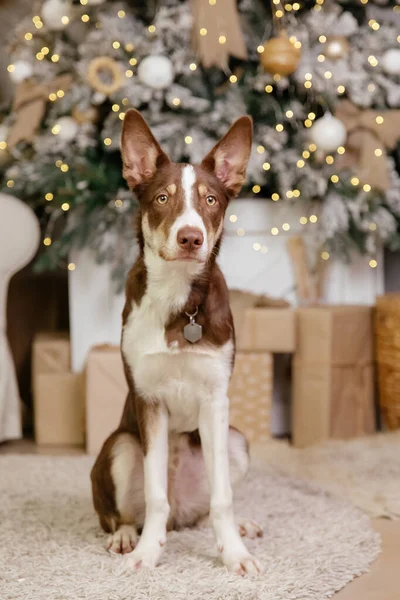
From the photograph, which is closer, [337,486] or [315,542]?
[315,542]

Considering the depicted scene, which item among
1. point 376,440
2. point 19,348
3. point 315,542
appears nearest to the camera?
point 315,542

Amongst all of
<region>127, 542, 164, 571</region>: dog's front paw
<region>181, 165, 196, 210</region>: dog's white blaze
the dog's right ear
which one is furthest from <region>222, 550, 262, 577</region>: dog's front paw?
the dog's right ear

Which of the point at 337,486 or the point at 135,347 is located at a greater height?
the point at 135,347

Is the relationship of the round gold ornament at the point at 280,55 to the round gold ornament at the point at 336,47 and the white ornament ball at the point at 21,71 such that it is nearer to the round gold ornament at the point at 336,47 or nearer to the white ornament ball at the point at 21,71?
the round gold ornament at the point at 336,47

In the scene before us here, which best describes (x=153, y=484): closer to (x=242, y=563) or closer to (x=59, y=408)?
(x=242, y=563)

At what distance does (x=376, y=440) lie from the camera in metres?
3.16

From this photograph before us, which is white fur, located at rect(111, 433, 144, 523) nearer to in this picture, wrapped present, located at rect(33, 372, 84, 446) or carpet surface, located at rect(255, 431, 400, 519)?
carpet surface, located at rect(255, 431, 400, 519)

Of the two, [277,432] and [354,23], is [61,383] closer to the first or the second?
[277,432]

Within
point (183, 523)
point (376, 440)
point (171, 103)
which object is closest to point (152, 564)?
point (183, 523)

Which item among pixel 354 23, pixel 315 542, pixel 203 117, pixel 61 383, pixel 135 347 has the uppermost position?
pixel 354 23

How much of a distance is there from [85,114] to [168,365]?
72.5 inches

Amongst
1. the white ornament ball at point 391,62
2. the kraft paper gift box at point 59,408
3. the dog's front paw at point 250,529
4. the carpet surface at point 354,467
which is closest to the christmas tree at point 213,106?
the white ornament ball at point 391,62

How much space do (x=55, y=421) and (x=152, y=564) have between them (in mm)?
1770

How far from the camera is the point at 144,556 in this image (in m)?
1.77
